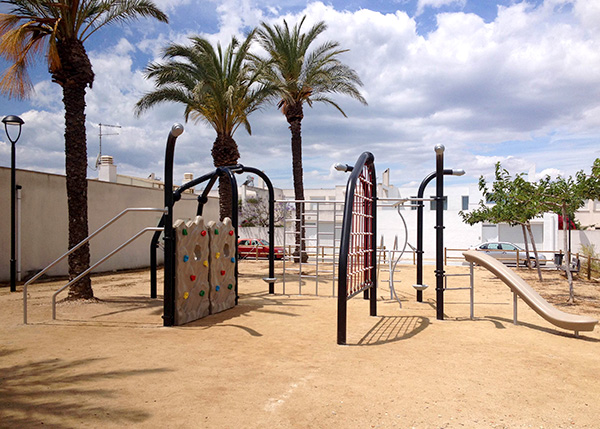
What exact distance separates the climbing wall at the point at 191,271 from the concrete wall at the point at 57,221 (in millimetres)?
9573

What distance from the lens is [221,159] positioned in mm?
15727

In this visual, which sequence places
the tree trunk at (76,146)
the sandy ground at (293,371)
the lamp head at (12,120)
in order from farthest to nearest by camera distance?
the lamp head at (12,120) → the tree trunk at (76,146) → the sandy ground at (293,371)

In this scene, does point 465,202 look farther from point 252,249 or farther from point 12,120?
point 12,120

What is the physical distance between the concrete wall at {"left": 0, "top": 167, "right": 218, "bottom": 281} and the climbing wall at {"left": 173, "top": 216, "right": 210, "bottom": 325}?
9.57m

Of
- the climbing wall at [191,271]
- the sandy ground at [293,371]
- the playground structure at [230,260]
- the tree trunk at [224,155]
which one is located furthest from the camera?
the tree trunk at [224,155]

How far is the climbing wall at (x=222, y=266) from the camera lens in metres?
8.52

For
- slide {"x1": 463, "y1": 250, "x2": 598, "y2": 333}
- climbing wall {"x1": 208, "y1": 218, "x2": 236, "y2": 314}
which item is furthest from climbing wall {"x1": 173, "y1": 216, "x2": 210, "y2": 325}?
slide {"x1": 463, "y1": 250, "x2": 598, "y2": 333}

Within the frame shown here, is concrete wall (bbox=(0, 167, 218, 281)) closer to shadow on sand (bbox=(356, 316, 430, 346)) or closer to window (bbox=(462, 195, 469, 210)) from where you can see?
shadow on sand (bbox=(356, 316, 430, 346))

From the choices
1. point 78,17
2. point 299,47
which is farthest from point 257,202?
point 78,17

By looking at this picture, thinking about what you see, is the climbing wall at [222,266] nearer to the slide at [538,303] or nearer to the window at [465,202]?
the slide at [538,303]

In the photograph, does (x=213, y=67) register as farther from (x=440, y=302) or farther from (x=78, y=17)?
(x=440, y=302)

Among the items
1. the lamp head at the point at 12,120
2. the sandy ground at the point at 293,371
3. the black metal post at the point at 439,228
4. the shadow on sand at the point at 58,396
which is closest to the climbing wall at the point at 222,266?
the sandy ground at the point at 293,371

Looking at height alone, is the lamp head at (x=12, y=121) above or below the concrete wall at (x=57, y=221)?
above

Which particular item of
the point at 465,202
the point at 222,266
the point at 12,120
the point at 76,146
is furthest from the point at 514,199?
the point at 465,202
